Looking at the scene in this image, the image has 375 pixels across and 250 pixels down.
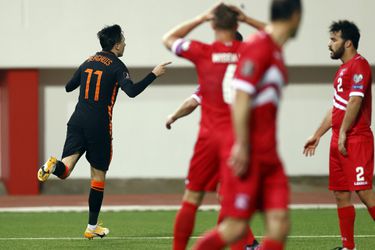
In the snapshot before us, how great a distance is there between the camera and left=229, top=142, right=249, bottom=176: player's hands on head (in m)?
6.40

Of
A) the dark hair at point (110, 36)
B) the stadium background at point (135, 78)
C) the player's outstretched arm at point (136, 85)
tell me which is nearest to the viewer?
the player's outstretched arm at point (136, 85)

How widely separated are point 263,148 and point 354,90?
3.91 m

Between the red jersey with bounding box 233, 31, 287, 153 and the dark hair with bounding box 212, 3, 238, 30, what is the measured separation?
113 centimetres

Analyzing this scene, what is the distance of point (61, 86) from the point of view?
22.3 metres

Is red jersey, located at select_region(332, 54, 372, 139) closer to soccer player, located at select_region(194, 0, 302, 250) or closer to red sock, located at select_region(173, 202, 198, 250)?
red sock, located at select_region(173, 202, 198, 250)

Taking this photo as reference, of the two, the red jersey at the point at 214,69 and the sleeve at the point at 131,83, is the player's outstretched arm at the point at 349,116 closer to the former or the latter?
the sleeve at the point at 131,83

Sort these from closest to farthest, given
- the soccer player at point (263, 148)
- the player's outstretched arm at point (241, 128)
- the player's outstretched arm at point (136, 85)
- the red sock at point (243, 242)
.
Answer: the player's outstretched arm at point (241, 128), the soccer player at point (263, 148), the red sock at point (243, 242), the player's outstretched arm at point (136, 85)

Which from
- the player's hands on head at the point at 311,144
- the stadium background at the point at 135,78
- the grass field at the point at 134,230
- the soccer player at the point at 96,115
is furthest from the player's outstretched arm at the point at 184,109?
the stadium background at the point at 135,78

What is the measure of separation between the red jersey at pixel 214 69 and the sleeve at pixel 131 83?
2648mm

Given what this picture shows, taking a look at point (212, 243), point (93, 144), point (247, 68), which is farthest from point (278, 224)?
point (93, 144)

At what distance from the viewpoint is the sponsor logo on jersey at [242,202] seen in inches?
259

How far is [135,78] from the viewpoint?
22.2m

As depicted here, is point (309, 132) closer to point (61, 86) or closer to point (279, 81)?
point (61, 86)

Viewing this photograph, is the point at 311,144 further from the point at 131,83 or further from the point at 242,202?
the point at 242,202
